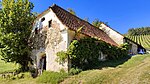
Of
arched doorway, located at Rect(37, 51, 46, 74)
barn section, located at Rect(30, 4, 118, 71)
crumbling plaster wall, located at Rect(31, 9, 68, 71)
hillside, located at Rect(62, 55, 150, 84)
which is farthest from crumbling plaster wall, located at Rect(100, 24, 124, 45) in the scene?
hillside, located at Rect(62, 55, 150, 84)

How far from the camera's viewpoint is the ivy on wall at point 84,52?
91.5 feet

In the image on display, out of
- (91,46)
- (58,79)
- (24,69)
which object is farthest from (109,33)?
(58,79)

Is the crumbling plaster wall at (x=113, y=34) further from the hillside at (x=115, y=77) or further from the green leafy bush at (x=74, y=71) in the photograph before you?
the hillside at (x=115, y=77)

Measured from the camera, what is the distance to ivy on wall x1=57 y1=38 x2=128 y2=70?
91.5 ft

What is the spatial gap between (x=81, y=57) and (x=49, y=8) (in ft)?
25.3

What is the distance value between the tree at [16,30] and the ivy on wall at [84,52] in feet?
19.5

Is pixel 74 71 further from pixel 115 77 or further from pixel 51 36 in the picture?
pixel 51 36

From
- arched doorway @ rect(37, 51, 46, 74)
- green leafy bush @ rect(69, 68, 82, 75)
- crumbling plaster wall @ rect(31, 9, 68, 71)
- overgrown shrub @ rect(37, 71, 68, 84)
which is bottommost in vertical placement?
overgrown shrub @ rect(37, 71, 68, 84)

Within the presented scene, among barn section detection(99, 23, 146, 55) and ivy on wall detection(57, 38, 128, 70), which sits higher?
barn section detection(99, 23, 146, 55)

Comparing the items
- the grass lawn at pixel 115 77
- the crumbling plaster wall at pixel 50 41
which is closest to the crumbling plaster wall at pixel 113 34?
the crumbling plaster wall at pixel 50 41

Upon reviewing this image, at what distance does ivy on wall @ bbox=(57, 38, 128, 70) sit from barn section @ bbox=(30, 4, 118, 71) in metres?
0.70

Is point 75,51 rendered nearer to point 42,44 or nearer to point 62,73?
point 62,73

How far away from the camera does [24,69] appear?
32875mm

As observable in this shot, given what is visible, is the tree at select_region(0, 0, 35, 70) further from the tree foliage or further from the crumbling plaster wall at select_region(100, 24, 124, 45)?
the tree foliage
